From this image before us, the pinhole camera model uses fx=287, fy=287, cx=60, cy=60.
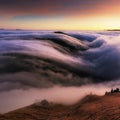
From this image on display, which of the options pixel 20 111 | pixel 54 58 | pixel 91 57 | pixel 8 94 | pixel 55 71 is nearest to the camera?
pixel 20 111

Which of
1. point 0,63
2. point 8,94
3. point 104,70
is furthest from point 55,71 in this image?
point 8,94

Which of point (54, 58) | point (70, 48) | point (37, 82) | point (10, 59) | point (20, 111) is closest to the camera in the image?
point (20, 111)

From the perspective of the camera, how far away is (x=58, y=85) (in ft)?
89.2

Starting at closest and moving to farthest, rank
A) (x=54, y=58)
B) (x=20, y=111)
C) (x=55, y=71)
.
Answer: (x=20, y=111)
(x=55, y=71)
(x=54, y=58)

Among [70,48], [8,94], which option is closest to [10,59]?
[8,94]

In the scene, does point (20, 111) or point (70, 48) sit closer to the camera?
point (20, 111)

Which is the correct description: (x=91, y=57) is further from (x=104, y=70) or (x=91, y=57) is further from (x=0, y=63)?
(x=0, y=63)

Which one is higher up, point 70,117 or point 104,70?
point 70,117

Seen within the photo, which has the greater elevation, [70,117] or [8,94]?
[70,117]

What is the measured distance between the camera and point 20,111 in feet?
36.3

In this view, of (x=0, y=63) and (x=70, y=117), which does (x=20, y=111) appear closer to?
(x=70, y=117)

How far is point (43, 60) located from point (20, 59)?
10.8 feet

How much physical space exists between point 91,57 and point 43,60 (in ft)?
55.1

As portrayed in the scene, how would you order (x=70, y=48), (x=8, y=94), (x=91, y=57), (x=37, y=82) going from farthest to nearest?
(x=70, y=48) < (x=91, y=57) < (x=37, y=82) < (x=8, y=94)
